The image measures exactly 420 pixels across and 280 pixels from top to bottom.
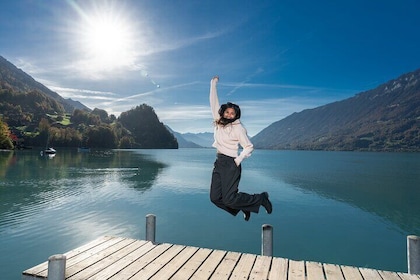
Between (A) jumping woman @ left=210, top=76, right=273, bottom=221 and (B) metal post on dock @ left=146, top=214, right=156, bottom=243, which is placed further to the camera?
(B) metal post on dock @ left=146, top=214, right=156, bottom=243

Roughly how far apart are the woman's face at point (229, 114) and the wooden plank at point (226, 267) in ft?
10.2

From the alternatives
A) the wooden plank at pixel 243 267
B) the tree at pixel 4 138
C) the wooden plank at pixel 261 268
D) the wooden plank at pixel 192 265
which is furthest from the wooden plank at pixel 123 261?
the tree at pixel 4 138

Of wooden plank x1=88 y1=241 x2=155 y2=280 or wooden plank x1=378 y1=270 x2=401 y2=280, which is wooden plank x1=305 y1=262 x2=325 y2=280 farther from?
wooden plank x1=88 y1=241 x2=155 y2=280

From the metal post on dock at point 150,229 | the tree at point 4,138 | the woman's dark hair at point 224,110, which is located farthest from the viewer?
the tree at point 4,138

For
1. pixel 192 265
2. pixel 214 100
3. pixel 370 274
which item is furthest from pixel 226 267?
pixel 214 100

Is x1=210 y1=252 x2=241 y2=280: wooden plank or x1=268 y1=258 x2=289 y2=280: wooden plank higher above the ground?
x1=210 y1=252 x2=241 y2=280: wooden plank

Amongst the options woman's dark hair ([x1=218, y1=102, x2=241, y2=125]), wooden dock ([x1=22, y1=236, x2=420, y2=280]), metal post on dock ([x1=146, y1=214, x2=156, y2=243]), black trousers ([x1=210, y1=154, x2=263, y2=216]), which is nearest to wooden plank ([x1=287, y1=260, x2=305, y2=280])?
wooden dock ([x1=22, y1=236, x2=420, y2=280])

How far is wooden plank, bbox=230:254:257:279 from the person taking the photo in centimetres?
583

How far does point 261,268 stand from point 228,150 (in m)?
2.65

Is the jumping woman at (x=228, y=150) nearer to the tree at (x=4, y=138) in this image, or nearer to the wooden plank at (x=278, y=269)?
the wooden plank at (x=278, y=269)

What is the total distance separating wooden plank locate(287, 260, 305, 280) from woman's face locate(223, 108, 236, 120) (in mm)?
3342

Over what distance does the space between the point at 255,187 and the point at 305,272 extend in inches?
1450

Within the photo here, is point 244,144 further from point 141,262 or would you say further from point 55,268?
point 55,268

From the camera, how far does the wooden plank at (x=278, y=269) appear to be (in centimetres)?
580
